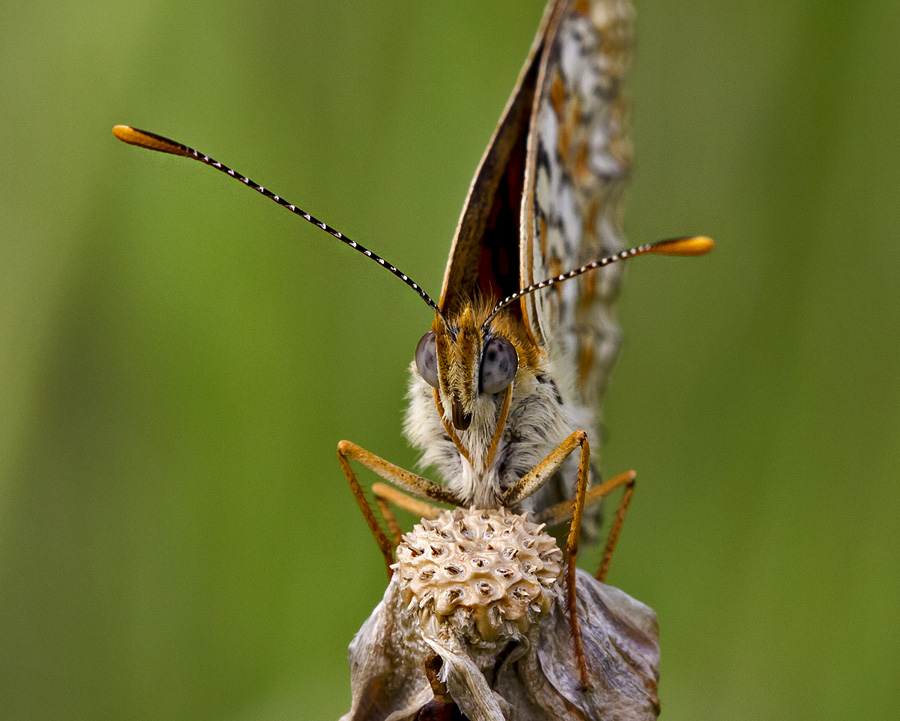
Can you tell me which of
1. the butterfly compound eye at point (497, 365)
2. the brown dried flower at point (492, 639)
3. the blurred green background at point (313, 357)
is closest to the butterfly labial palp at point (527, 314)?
the butterfly compound eye at point (497, 365)

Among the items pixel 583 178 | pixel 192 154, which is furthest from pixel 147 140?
pixel 583 178

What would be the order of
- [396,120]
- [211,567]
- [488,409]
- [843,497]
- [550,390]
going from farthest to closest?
[396,120]
[211,567]
[843,497]
[550,390]
[488,409]

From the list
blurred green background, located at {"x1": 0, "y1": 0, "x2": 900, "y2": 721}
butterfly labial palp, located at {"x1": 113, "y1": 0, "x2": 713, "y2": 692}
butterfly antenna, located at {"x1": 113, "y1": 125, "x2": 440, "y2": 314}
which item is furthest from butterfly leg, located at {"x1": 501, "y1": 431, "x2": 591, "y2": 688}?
blurred green background, located at {"x1": 0, "y1": 0, "x2": 900, "y2": 721}

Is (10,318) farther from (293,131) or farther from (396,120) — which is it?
(396,120)

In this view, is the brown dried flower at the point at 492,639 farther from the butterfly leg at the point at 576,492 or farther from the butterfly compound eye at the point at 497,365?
the butterfly compound eye at the point at 497,365

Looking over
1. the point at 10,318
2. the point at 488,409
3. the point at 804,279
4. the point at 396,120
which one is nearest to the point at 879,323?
the point at 804,279

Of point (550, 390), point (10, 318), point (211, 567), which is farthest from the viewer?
point (211, 567)

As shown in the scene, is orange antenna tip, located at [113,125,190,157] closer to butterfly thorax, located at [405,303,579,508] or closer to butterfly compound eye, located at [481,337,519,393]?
butterfly thorax, located at [405,303,579,508]
